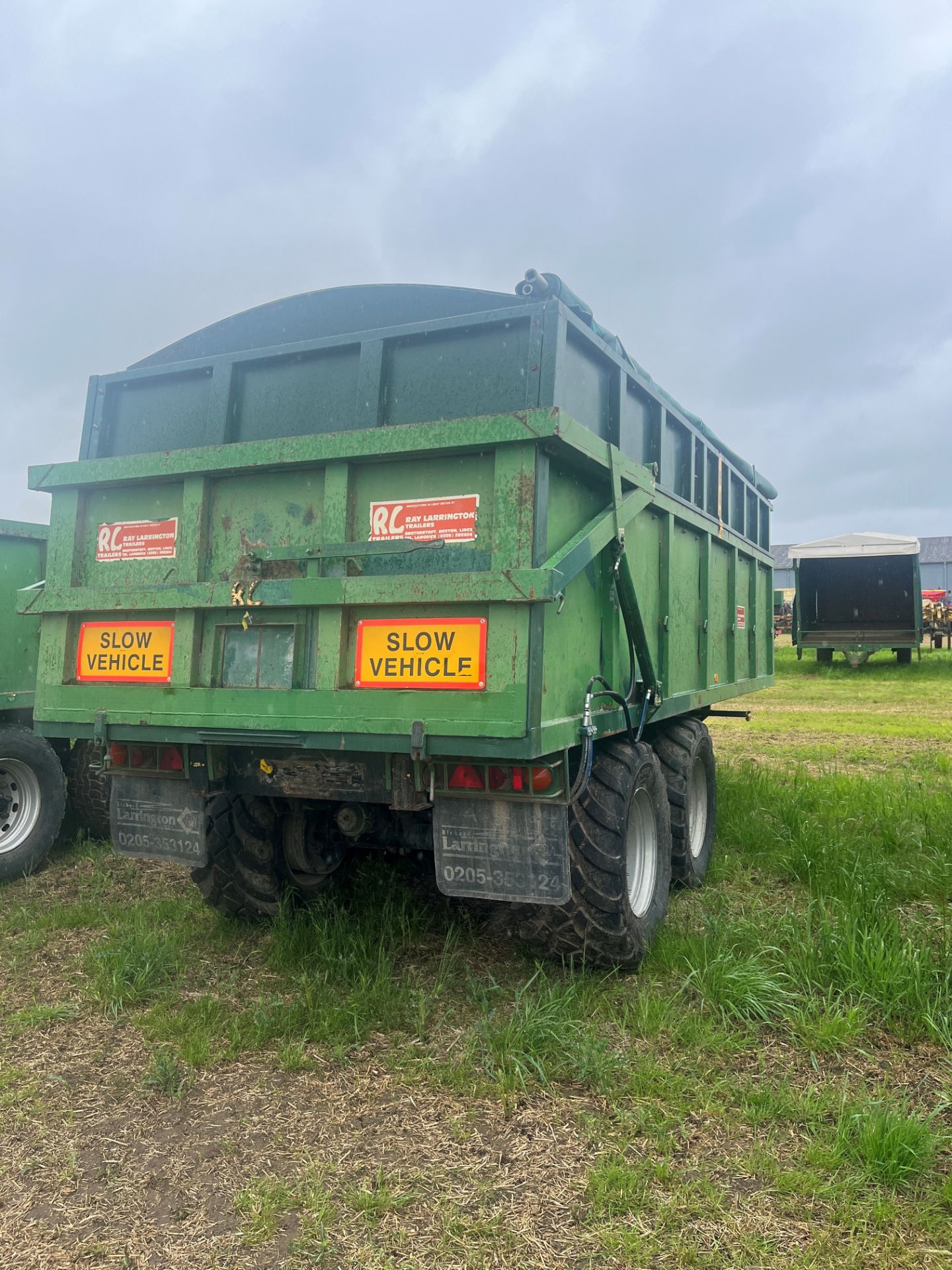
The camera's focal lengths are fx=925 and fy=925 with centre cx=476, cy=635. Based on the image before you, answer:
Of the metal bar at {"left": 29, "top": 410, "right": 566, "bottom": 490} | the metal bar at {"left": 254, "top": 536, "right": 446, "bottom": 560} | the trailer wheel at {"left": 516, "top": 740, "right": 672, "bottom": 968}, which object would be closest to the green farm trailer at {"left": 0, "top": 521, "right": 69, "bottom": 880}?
the metal bar at {"left": 29, "top": 410, "right": 566, "bottom": 490}

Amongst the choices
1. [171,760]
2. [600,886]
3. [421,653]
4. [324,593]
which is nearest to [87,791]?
[171,760]

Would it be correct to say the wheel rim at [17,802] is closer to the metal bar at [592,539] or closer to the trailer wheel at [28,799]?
the trailer wheel at [28,799]

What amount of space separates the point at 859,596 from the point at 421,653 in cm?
1755

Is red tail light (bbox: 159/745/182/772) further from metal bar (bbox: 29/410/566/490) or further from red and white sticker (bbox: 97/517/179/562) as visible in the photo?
metal bar (bbox: 29/410/566/490)

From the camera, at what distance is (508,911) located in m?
4.54

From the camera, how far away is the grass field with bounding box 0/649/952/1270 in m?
2.33

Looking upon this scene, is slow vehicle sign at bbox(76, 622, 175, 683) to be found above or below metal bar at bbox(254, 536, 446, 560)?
below

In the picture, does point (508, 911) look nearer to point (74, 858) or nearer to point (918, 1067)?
point (918, 1067)

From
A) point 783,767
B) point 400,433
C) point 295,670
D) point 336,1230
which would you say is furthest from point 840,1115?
point 783,767

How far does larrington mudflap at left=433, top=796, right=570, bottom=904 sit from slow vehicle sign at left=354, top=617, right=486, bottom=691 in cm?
46

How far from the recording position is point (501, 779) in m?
3.28

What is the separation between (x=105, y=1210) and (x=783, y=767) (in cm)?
710

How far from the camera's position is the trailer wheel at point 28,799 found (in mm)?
5500

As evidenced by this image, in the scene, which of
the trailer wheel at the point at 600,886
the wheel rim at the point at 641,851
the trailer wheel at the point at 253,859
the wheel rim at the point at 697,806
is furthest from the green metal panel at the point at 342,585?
the wheel rim at the point at 697,806
